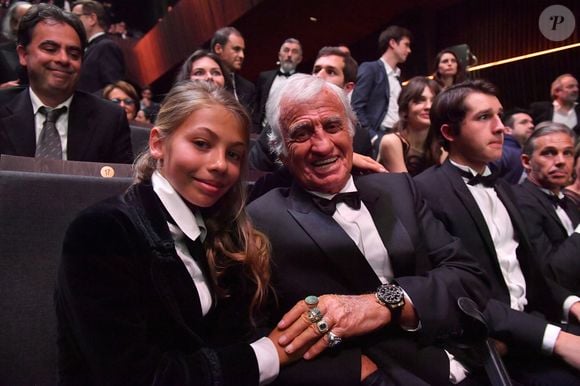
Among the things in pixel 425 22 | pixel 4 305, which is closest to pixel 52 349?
pixel 4 305

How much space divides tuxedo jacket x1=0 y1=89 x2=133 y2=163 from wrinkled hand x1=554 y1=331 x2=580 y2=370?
170 cm

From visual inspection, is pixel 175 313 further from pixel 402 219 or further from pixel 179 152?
pixel 402 219

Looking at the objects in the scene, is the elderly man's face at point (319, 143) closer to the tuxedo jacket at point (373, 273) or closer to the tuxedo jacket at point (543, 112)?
the tuxedo jacket at point (373, 273)

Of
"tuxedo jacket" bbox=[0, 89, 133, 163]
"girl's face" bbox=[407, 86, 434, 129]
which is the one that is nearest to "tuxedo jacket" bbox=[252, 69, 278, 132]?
"girl's face" bbox=[407, 86, 434, 129]

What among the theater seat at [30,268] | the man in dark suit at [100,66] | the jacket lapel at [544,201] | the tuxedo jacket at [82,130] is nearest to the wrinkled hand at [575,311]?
the jacket lapel at [544,201]

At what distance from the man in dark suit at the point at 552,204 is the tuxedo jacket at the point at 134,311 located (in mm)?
1337

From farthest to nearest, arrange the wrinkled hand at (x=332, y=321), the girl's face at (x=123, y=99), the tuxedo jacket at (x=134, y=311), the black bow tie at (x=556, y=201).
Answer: the girl's face at (x=123, y=99) < the black bow tie at (x=556, y=201) < the wrinkled hand at (x=332, y=321) < the tuxedo jacket at (x=134, y=311)

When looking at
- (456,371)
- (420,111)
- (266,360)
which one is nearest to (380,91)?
(420,111)

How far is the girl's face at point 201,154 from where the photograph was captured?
1.12 m

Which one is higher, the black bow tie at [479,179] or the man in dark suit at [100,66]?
the man in dark suit at [100,66]

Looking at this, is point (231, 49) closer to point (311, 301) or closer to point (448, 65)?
point (448, 65)

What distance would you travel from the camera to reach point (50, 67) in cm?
194

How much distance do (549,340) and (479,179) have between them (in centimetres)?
62

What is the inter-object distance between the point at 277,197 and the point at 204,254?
1.18ft
